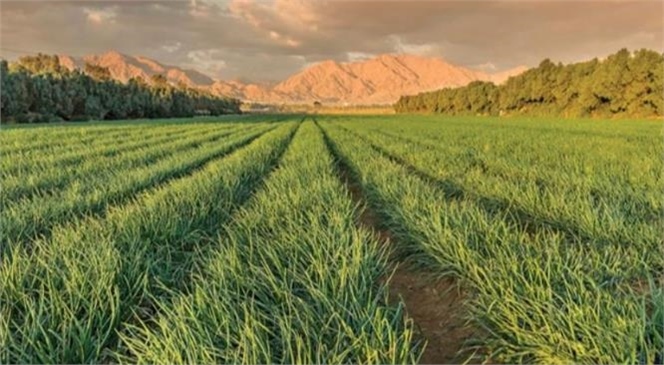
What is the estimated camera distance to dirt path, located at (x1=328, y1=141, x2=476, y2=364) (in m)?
3.17

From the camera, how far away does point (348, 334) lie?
8.55 feet

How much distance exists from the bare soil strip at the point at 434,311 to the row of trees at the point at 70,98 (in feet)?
161

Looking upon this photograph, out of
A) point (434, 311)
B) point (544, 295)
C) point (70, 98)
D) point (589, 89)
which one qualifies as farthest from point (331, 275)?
point (589, 89)

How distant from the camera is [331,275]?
338 centimetres

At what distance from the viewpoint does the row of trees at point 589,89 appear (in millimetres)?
53438

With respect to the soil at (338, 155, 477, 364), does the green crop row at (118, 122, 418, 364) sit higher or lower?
higher

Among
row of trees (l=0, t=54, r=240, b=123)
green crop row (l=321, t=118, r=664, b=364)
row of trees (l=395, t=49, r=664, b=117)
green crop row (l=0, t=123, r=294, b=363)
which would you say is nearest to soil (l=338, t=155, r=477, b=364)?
green crop row (l=321, t=118, r=664, b=364)

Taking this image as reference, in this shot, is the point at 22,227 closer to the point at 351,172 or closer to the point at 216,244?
the point at 216,244

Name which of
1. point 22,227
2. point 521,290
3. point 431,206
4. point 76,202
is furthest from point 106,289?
point 76,202

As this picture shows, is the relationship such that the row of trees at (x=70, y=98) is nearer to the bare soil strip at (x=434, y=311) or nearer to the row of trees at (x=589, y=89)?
the bare soil strip at (x=434, y=311)

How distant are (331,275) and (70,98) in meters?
59.8

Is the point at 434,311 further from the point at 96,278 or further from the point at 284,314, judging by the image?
the point at 96,278

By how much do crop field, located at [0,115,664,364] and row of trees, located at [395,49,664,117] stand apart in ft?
173

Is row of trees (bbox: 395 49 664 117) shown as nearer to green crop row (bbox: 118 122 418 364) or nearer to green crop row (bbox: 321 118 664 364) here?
green crop row (bbox: 321 118 664 364)
